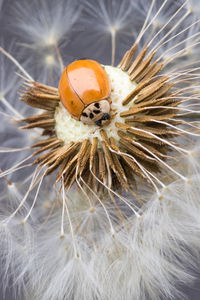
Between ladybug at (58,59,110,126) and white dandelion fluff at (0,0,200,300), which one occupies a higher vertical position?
ladybug at (58,59,110,126)

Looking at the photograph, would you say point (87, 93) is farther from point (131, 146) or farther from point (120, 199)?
point (120, 199)

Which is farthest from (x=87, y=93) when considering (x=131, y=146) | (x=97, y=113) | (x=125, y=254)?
(x=125, y=254)

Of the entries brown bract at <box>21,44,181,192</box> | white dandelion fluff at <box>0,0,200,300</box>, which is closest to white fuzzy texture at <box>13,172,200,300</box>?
white dandelion fluff at <box>0,0,200,300</box>

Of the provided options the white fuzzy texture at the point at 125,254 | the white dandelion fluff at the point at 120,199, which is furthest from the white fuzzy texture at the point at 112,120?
the white fuzzy texture at the point at 125,254

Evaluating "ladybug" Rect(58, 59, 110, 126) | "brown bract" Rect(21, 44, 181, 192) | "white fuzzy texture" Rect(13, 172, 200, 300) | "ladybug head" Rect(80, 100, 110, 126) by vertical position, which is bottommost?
"white fuzzy texture" Rect(13, 172, 200, 300)

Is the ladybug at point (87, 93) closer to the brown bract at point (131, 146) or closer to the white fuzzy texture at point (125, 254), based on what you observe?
the brown bract at point (131, 146)

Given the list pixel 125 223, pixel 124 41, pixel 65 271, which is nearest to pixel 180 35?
pixel 124 41

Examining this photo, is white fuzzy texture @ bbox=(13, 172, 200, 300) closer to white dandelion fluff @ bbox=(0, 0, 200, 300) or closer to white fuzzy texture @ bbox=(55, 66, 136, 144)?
white dandelion fluff @ bbox=(0, 0, 200, 300)
